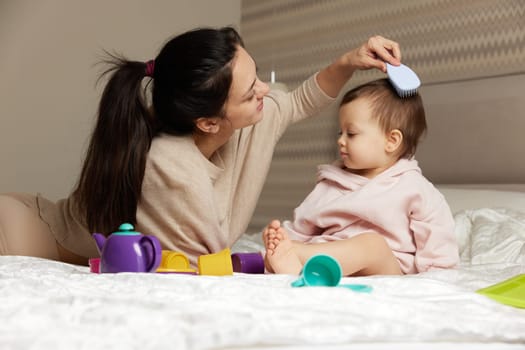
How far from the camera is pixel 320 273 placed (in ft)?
3.90

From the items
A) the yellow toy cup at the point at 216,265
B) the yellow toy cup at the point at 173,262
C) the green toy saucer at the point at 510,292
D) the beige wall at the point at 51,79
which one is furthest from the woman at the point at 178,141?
the beige wall at the point at 51,79

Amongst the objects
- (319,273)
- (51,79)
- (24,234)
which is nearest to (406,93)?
(319,273)

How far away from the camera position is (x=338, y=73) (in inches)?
Answer: 82.9

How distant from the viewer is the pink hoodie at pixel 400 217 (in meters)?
1.79

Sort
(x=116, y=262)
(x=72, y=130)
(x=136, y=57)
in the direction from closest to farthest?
(x=116, y=262) < (x=72, y=130) < (x=136, y=57)

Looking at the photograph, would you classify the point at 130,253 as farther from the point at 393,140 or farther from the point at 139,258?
the point at 393,140

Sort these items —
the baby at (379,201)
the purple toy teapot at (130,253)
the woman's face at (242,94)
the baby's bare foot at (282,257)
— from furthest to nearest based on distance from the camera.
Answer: the woman's face at (242,94), the baby at (379,201), the baby's bare foot at (282,257), the purple toy teapot at (130,253)

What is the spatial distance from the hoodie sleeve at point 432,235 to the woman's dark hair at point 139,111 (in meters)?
0.58

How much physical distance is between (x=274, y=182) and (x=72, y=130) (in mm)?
1026

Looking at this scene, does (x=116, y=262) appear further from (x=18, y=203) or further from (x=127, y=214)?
(x=18, y=203)

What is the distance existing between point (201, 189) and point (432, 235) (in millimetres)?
588

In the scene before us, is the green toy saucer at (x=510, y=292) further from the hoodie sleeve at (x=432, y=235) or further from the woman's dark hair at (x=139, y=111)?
the woman's dark hair at (x=139, y=111)

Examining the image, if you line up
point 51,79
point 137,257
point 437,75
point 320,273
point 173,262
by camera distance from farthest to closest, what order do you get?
point 51,79, point 437,75, point 173,262, point 137,257, point 320,273

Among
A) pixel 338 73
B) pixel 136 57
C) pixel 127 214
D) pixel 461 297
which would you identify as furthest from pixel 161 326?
pixel 136 57
